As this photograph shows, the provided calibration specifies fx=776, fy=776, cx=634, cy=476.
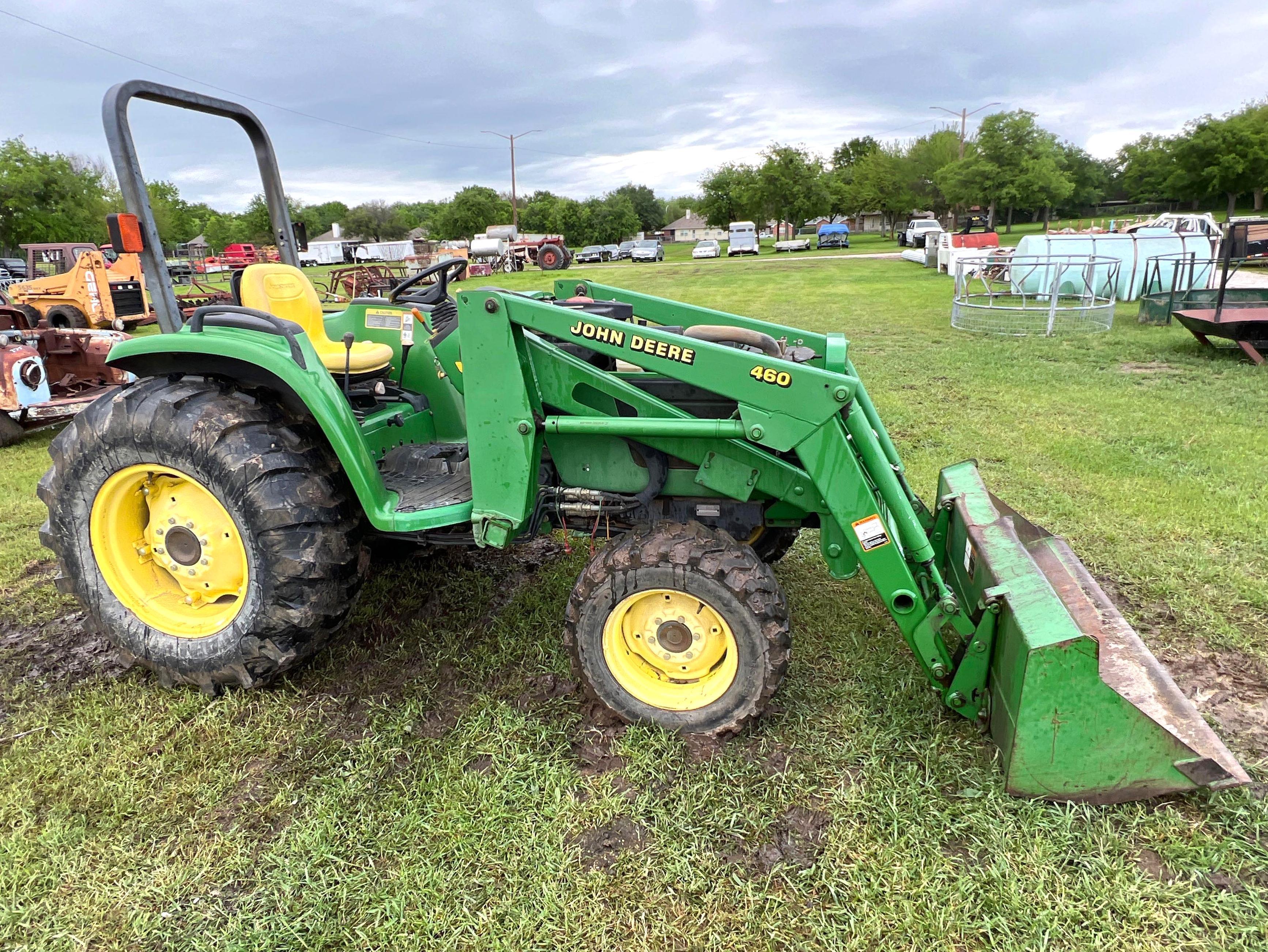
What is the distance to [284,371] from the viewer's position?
2.67 metres

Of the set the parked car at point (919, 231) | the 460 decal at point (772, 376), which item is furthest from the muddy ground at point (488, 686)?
the parked car at point (919, 231)

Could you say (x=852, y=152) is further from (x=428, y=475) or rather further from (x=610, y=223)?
(x=428, y=475)

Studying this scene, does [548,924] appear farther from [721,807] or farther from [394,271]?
[394,271]

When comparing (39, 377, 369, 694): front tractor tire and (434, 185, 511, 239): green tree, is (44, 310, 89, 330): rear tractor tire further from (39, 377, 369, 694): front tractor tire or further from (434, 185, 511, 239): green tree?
(434, 185, 511, 239): green tree

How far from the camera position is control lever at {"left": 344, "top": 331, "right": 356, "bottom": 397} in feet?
10.4

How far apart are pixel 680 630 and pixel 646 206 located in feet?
344

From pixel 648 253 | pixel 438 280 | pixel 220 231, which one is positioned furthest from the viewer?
pixel 220 231

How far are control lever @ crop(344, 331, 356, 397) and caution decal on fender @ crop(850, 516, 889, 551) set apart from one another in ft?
6.67

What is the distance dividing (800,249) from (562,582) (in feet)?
161

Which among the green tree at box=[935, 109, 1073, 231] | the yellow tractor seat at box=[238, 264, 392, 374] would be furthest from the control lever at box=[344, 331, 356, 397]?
the green tree at box=[935, 109, 1073, 231]

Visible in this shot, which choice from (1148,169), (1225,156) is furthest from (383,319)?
(1148,169)

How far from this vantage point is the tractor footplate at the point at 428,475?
2.91 meters

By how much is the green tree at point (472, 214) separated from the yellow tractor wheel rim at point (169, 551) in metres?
66.7

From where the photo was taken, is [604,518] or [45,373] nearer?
[604,518]
